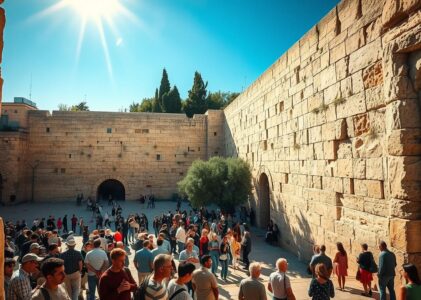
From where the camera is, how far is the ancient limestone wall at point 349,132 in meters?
4.31

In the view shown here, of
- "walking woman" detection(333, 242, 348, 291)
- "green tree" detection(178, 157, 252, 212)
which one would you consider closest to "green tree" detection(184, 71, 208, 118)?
"green tree" detection(178, 157, 252, 212)

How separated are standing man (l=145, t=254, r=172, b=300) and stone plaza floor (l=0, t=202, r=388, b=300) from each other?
Answer: 208cm

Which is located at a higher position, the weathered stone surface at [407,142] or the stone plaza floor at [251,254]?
the weathered stone surface at [407,142]

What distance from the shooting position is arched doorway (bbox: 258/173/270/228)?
1255cm

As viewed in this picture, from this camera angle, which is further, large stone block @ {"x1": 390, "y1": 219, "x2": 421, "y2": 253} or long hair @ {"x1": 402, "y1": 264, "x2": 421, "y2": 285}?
large stone block @ {"x1": 390, "y1": 219, "x2": 421, "y2": 253}

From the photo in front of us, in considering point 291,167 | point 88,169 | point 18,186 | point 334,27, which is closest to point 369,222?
point 291,167

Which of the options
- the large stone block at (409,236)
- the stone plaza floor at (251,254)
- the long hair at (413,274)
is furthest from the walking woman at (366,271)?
the long hair at (413,274)

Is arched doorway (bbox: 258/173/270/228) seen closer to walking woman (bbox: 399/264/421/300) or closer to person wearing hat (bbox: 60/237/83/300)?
person wearing hat (bbox: 60/237/83/300)

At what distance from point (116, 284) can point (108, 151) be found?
62.3 feet

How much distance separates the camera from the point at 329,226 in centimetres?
700

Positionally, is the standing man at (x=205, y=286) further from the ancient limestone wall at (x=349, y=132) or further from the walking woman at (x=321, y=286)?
the ancient limestone wall at (x=349, y=132)

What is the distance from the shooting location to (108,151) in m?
20.7

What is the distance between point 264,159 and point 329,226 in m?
5.16

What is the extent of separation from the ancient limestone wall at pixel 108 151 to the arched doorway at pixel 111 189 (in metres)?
2.62
